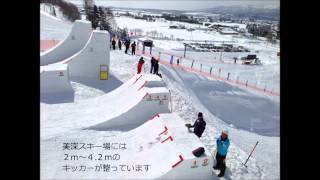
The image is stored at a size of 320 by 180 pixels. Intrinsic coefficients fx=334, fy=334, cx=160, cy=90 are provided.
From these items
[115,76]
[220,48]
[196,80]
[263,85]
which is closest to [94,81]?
[115,76]

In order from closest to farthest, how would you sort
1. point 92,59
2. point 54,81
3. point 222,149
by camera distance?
point 222,149 < point 54,81 < point 92,59

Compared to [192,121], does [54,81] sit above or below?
above

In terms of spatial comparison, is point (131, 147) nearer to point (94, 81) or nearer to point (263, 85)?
point (94, 81)

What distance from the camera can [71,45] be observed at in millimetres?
15766

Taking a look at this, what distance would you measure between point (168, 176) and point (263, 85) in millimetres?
11379

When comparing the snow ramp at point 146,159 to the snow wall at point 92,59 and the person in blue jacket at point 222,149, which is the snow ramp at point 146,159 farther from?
the snow wall at point 92,59

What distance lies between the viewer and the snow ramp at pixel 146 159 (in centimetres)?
613

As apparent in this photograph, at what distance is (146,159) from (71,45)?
10.3 metres

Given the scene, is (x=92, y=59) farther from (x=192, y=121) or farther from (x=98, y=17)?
(x=98, y=17)

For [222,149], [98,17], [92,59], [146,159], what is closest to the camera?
[222,149]

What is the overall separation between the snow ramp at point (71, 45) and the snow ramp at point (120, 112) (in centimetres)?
514

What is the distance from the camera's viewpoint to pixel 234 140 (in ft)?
32.3

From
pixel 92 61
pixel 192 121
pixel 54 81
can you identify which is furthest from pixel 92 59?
pixel 192 121

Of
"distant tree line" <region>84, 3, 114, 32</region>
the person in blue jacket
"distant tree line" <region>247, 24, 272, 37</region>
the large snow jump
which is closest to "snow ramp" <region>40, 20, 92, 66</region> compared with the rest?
the large snow jump
